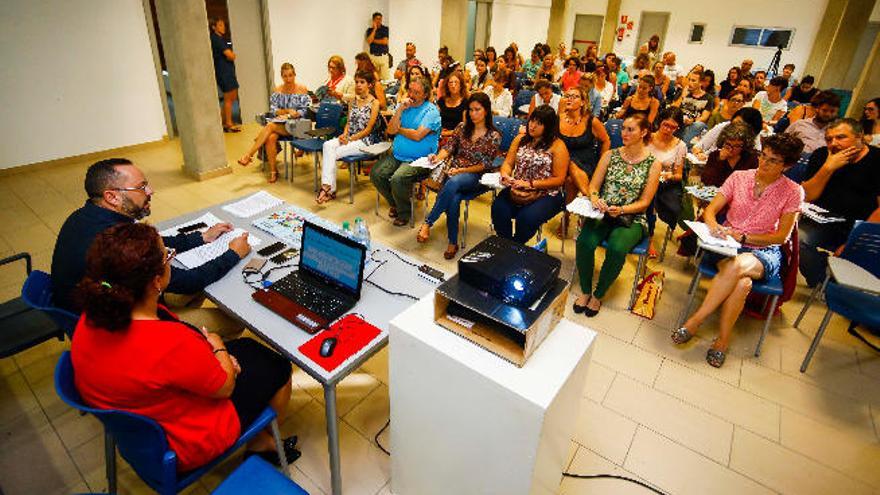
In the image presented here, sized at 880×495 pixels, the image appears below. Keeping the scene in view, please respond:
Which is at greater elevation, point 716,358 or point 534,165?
point 534,165

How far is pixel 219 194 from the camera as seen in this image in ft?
17.0

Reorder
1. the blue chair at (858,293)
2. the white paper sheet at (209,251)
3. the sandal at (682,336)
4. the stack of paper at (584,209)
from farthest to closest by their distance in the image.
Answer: the stack of paper at (584,209) → the sandal at (682,336) → the blue chair at (858,293) → the white paper sheet at (209,251)

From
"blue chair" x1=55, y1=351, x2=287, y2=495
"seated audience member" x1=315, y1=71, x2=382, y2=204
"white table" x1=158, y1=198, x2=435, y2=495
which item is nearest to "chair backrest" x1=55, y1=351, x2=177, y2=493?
"blue chair" x1=55, y1=351, x2=287, y2=495

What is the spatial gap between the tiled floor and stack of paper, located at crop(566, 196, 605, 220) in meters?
0.78

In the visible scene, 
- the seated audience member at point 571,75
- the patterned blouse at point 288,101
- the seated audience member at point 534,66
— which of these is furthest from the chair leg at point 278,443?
the seated audience member at point 534,66

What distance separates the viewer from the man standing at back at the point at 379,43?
8.98 metres

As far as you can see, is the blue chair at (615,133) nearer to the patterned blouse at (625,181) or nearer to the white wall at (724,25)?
the patterned blouse at (625,181)

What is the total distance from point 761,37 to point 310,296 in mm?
14377

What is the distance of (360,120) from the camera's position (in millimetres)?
5152

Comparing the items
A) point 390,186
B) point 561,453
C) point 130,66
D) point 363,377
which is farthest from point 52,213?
point 561,453

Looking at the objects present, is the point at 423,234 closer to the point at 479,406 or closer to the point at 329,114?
the point at 329,114

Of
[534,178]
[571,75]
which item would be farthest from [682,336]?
[571,75]

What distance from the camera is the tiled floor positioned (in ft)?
7.15

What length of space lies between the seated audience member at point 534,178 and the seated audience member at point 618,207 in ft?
1.14
